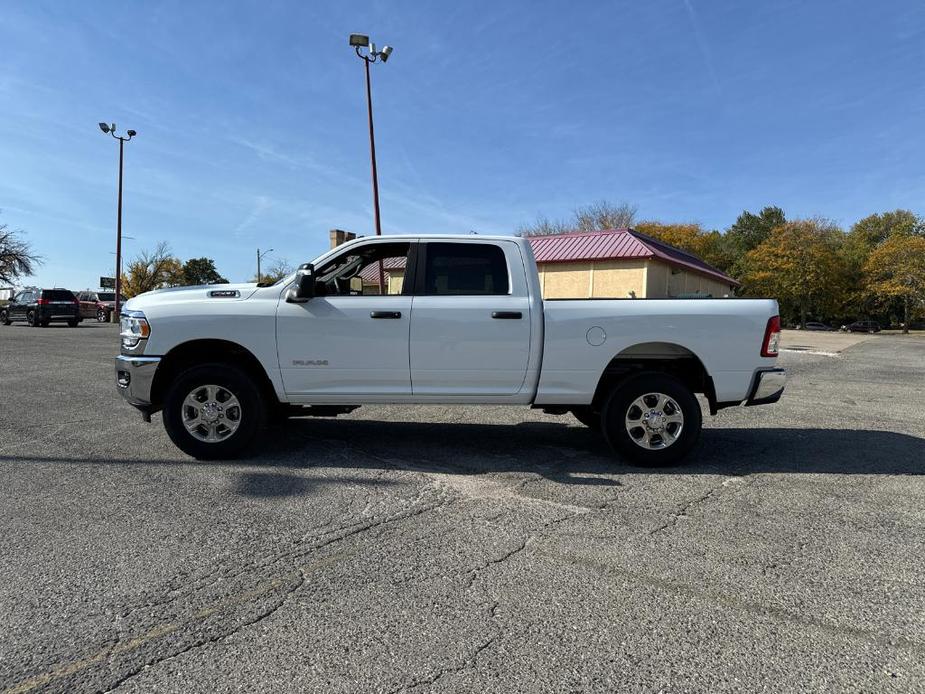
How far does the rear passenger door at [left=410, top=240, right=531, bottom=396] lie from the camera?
16.2ft

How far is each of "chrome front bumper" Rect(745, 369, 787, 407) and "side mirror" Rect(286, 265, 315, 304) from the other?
4.02 m

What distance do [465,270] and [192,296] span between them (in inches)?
99.4

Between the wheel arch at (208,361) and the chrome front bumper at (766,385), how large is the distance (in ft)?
14.2

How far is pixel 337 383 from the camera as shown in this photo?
503 cm

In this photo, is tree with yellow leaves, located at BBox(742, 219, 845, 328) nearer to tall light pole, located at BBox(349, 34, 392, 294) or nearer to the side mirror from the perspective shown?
tall light pole, located at BBox(349, 34, 392, 294)

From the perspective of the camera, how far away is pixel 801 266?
56.9m

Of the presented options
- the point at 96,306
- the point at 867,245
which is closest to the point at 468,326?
the point at 96,306

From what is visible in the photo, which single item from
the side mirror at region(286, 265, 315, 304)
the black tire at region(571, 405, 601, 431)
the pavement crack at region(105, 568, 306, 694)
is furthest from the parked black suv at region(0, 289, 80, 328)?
the pavement crack at region(105, 568, 306, 694)

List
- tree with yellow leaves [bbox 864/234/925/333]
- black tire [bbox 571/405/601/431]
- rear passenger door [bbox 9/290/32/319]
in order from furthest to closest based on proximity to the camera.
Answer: tree with yellow leaves [bbox 864/234/925/333] < rear passenger door [bbox 9/290/32/319] < black tire [bbox 571/405/601/431]

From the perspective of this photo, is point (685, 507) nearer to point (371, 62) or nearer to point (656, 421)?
point (656, 421)

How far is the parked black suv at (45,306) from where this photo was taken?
27094mm

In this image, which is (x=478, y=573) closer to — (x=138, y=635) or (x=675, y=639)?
(x=675, y=639)

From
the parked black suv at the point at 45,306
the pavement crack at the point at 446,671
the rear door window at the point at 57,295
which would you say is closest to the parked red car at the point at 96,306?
the parked black suv at the point at 45,306

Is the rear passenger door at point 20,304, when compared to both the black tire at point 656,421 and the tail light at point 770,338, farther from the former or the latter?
the tail light at point 770,338
